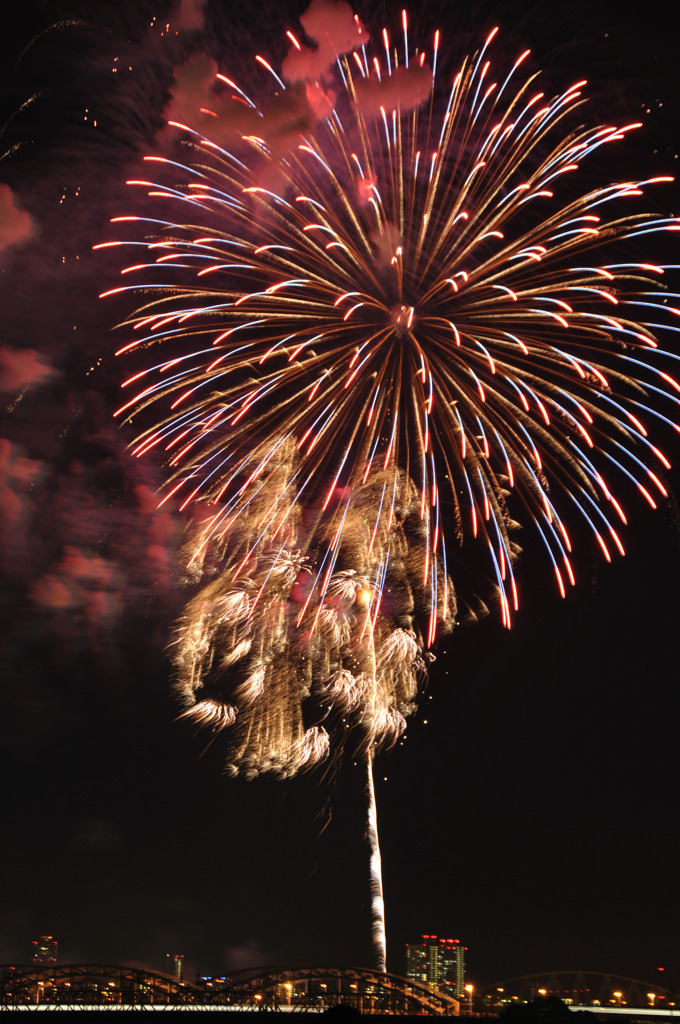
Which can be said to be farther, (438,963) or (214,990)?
(438,963)

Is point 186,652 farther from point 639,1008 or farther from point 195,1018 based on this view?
point 639,1008

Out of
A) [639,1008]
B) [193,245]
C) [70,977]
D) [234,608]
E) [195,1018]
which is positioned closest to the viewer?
[193,245]

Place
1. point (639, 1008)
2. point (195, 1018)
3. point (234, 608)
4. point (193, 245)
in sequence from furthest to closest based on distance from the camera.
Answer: point (639, 1008) → point (234, 608) → point (195, 1018) → point (193, 245)

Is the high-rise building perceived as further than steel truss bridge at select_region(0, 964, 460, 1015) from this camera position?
Yes

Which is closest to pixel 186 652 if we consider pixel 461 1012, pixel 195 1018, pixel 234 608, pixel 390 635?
pixel 234 608

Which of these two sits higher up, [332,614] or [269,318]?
[269,318]

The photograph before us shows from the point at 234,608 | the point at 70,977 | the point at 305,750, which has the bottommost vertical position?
the point at 70,977

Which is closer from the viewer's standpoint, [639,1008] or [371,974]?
[371,974]

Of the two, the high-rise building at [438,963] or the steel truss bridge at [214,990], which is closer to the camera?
the steel truss bridge at [214,990]
